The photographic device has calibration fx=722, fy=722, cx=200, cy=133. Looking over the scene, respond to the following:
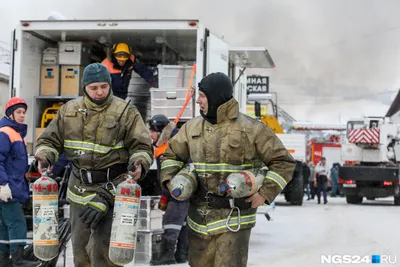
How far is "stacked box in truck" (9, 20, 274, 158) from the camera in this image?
965 cm

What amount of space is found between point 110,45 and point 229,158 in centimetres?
640

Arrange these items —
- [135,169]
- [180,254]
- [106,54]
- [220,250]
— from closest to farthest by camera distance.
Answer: [220,250], [135,169], [180,254], [106,54]

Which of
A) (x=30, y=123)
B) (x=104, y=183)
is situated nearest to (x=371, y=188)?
(x=30, y=123)

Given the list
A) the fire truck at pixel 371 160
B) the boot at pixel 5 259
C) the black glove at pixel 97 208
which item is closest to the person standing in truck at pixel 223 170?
the black glove at pixel 97 208

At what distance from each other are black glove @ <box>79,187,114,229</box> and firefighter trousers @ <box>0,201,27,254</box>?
2.68 meters

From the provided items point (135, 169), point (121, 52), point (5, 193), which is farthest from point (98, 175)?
point (121, 52)

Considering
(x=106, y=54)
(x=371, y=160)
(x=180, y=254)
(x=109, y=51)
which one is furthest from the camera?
(x=371, y=160)

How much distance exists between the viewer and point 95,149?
5.50 meters

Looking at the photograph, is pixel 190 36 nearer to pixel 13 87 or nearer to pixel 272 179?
pixel 13 87

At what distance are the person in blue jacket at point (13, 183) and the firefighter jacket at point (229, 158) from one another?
3219 mm

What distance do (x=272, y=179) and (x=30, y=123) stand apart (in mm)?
5864

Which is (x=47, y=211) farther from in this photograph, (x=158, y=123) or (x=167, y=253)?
(x=158, y=123)

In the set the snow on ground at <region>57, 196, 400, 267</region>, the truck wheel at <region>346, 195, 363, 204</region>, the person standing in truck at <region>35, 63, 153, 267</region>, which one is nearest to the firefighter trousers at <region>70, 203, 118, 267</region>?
the person standing in truck at <region>35, 63, 153, 267</region>

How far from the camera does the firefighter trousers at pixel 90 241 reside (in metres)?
5.42
